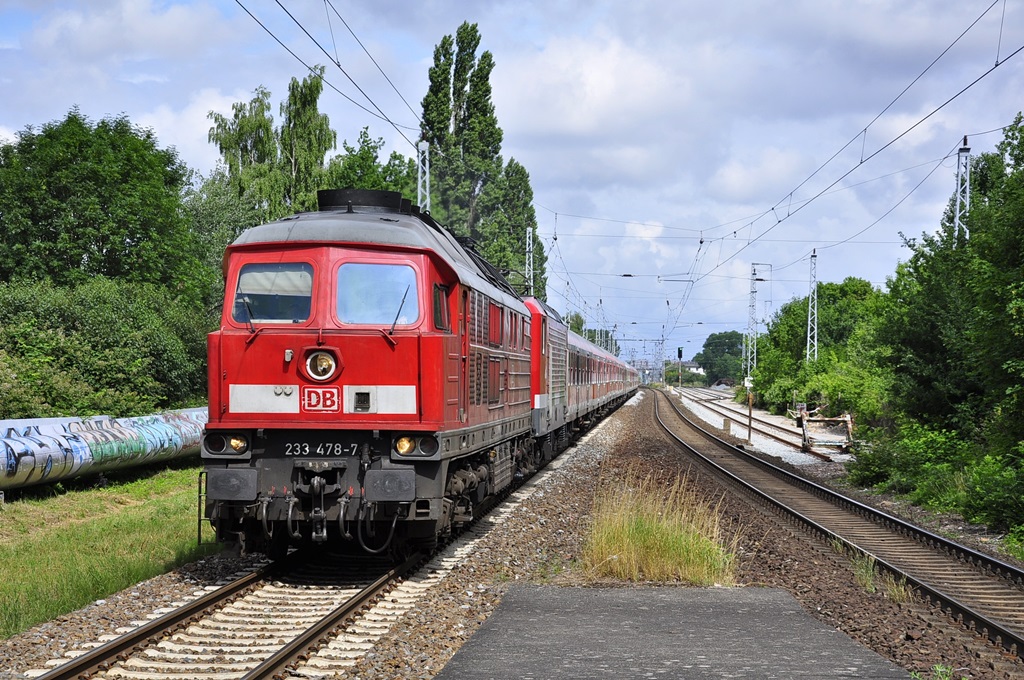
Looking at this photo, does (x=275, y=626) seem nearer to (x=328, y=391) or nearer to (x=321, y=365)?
(x=328, y=391)

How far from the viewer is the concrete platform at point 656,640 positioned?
6.54 metres

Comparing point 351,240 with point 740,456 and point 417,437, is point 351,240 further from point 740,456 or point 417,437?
point 740,456

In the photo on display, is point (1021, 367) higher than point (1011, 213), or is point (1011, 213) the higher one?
point (1011, 213)

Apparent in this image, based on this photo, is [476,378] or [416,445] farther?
[476,378]

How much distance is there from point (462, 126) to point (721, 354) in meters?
137

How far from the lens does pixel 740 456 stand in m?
28.1

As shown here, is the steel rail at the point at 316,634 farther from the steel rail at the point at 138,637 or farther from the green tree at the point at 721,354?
the green tree at the point at 721,354

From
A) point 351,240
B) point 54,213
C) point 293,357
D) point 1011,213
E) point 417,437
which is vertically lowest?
point 417,437

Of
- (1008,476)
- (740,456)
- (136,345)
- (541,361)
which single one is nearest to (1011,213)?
(1008,476)

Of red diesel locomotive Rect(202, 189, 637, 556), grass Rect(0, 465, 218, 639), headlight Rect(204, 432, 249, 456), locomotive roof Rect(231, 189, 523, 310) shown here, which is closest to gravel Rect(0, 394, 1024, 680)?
grass Rect(0, 465, 218, 639)

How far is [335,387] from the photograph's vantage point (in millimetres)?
9445

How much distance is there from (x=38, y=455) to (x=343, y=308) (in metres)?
9.03

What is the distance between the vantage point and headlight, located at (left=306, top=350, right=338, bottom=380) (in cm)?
947

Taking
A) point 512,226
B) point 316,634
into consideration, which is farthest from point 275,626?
point 512,226
